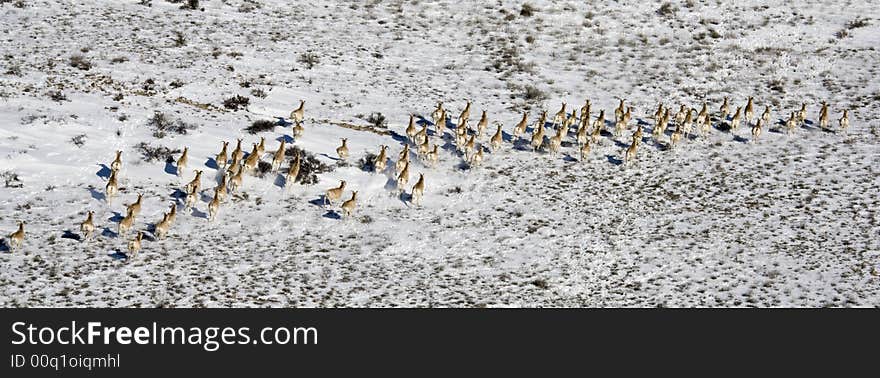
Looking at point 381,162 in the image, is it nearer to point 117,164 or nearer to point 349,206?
point 349,206

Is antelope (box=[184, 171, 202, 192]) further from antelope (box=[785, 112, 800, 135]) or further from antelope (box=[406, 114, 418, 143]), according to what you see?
antelope (box=[785, 112, 800, 135])

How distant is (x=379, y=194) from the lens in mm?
30422

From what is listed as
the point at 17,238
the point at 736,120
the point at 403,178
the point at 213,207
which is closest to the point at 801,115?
the point at 736,120

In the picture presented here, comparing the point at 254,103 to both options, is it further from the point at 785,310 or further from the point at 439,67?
the point at 785,310

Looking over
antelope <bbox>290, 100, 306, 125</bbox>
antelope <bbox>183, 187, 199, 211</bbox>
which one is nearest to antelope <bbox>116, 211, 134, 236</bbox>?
antelope <bbox>183, 187, 199, 211</bbox>

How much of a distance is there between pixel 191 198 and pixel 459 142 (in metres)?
8.17

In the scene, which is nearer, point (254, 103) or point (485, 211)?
point (485, 211)

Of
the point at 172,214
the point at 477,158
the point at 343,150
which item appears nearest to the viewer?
the point at 172,214

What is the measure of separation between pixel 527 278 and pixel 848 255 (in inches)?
307

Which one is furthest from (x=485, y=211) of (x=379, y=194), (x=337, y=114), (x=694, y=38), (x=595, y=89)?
(x=694, y=38)

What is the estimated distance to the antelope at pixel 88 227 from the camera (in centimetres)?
2630

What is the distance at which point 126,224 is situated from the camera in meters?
26.6

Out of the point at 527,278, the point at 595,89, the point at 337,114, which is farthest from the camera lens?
the point at 595,89

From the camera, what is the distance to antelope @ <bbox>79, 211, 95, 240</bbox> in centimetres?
2630
